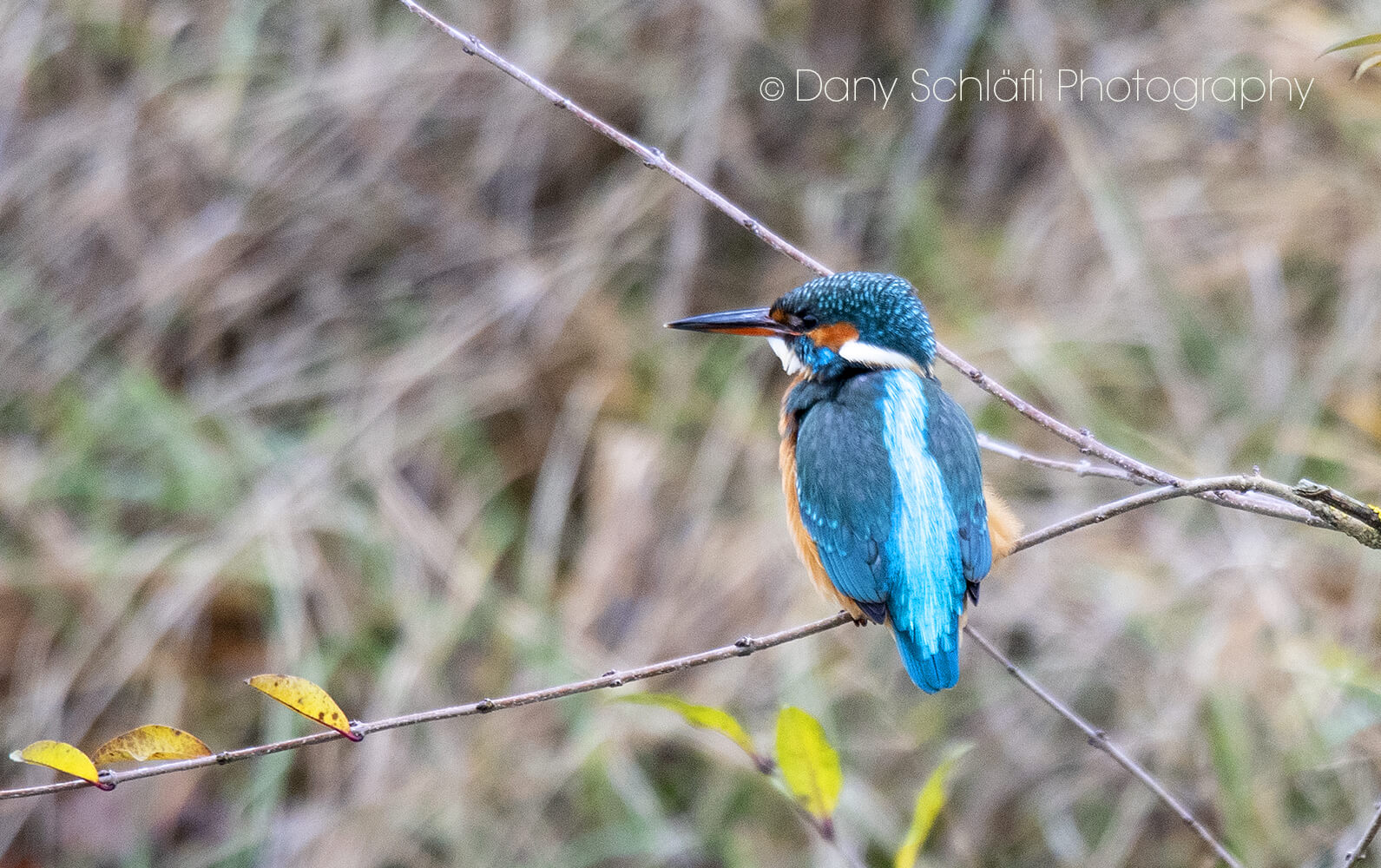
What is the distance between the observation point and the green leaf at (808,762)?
1.29m

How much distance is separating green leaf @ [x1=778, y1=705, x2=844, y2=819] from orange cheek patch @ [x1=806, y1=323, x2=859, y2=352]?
0.73 meters

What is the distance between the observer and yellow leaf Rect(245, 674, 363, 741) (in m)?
1.17

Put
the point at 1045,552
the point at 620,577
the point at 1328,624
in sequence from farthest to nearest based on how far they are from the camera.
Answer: the point at 620,577 < the point at 1045,552 < the point at 1328,624

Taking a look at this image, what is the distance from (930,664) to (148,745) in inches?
36.6

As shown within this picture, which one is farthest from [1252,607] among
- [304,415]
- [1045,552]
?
[304,415]

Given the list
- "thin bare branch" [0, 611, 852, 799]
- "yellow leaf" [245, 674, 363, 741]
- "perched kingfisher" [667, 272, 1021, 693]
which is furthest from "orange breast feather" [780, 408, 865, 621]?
"yellow leaf" [245, 674, 363, 741]

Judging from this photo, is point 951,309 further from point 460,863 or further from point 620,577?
point 460,863

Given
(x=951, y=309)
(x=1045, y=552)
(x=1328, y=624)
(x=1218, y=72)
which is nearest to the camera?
(x=1328, y=624)

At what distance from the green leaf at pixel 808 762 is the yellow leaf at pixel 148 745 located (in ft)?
1.92

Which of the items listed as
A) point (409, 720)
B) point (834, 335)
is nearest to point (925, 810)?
point (409, 720)

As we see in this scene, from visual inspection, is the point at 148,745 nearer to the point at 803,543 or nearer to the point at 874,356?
the point at 803,543

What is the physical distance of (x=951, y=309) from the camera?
3215 mm

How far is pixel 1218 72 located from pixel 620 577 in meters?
2.22

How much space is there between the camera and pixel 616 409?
328cm
